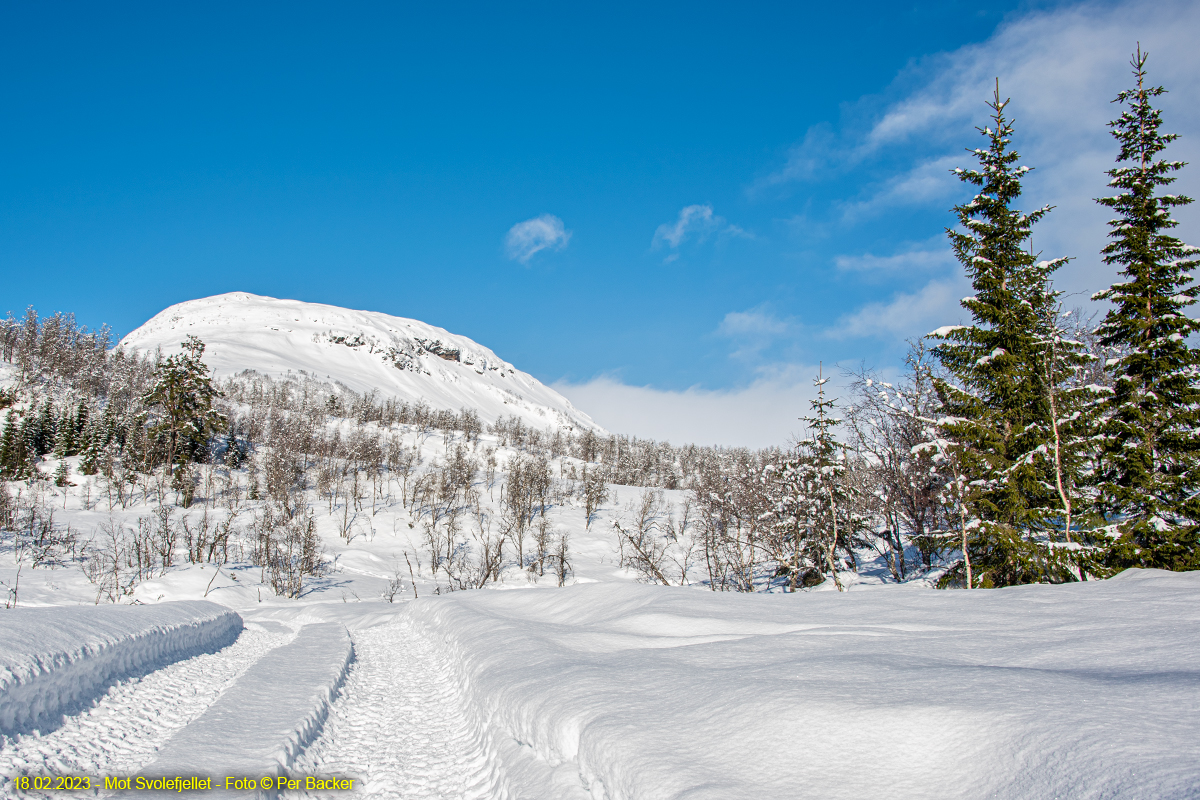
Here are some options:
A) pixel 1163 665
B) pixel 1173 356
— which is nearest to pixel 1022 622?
pixel 1163 665

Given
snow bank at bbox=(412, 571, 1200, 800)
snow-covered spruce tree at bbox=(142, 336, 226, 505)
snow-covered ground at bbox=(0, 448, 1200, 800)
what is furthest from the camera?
snow-covered spruce tree at bbox=(142, 336, 226, 505)

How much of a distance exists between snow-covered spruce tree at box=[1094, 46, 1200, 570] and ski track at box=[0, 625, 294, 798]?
1841 centimetres

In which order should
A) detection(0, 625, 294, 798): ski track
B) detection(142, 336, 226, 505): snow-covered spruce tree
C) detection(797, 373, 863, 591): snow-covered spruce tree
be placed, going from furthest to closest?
detection(142, 336, 226, 505): snow-covered spruce tree < detection(797, 373, 863, 591): snow-covered spruce tree < detection(0, 625, 294, 798): ski track

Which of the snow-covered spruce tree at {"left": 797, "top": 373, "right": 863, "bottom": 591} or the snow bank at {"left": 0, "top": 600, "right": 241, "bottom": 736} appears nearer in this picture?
the snow bank at {"left": 0, "top": 600, "right": 241, "bottom": 736}

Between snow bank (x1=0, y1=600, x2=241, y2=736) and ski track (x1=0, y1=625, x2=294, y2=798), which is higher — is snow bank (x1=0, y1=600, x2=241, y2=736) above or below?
above

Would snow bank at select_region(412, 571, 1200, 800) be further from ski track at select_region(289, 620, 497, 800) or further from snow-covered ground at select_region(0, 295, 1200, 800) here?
ski track at select_region(289, 620, 497, 800)

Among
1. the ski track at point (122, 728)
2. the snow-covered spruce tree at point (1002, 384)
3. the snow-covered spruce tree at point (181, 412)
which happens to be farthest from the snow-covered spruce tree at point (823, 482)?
the snow-covered spruce tree at point (181, 412)

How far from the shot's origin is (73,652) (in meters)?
6.10

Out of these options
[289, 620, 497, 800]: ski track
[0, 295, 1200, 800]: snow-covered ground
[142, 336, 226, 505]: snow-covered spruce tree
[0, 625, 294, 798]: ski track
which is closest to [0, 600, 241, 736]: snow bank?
[0, 295, 1200, 800]: snow-covered ground

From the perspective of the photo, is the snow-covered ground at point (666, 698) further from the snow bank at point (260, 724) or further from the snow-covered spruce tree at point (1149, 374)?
the snow-covered spruce tree at point (1149, 374)

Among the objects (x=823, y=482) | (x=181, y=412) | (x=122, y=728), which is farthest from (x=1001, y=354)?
(x=181, y=412)

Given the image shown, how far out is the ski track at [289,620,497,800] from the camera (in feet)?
16.0

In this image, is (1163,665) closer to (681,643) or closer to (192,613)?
(681,643)

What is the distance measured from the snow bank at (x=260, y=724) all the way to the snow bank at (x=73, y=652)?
1472mm
